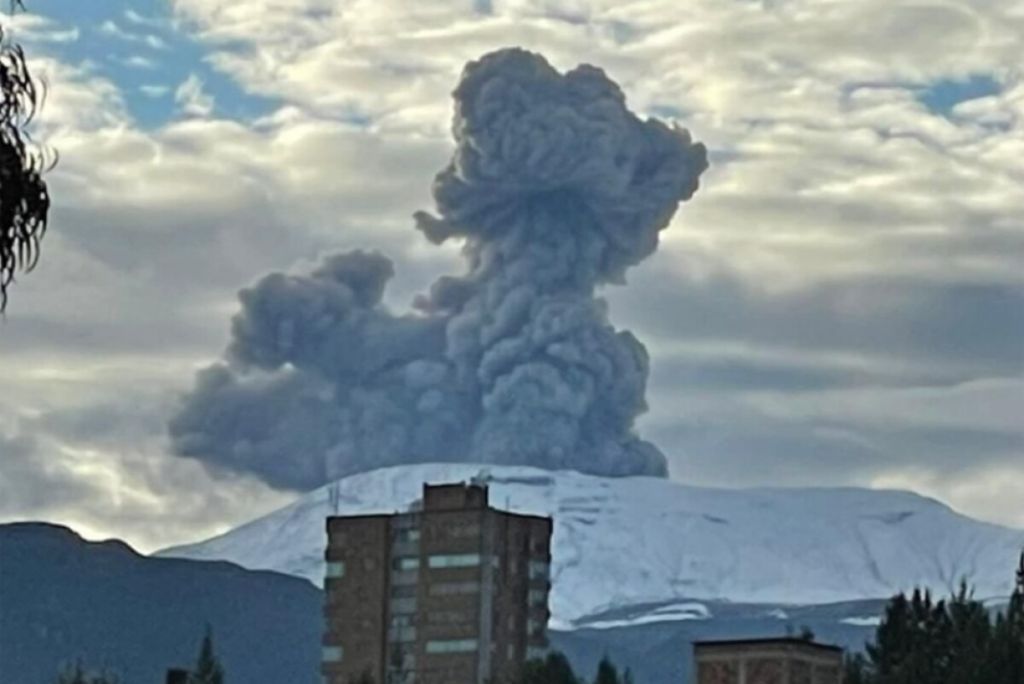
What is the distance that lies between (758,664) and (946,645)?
6.09 m

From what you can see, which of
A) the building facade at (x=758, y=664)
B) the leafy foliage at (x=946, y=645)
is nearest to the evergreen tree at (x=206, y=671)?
the building facade at (x=758, y=664)

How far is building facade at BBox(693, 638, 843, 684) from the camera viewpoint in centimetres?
11275

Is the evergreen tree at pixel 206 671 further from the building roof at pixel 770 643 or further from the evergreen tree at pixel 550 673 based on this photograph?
the building roof at pixel 770 643

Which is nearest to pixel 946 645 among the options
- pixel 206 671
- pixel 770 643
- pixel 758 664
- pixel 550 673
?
pixel 770 643

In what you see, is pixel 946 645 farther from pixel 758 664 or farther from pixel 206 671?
pixel 206 671

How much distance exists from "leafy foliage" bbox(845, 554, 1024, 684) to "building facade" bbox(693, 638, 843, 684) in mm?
1168

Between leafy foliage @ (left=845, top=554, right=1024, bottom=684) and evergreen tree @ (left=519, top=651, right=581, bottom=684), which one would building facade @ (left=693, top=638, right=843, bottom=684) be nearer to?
leafy foliage @ (left=845, top=554, right=1024, bottom=684)

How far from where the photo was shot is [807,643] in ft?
401

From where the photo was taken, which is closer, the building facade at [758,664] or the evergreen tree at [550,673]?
the building facade at [758,664]

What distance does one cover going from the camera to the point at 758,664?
114000 mm

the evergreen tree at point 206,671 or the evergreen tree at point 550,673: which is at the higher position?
the evergreen tree at point 550,673

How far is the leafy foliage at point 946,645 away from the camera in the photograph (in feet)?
294

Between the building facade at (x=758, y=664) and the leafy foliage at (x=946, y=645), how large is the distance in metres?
1.17

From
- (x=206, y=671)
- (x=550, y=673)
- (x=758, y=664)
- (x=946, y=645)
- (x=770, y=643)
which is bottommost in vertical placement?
(x=206, y=671)
